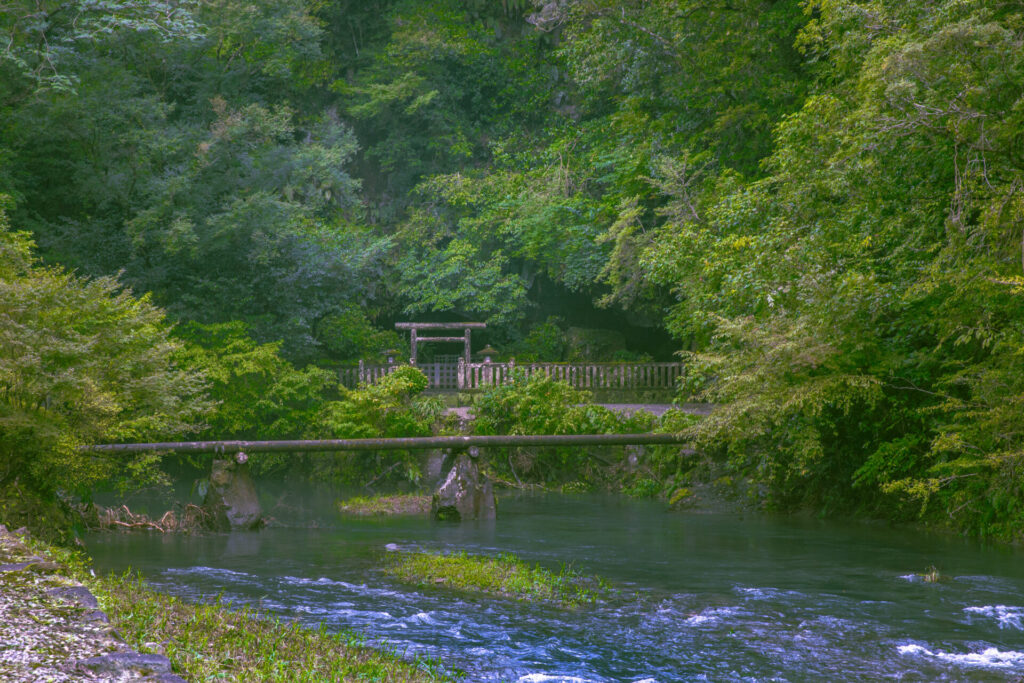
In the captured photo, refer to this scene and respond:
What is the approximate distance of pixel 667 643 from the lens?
7984mm

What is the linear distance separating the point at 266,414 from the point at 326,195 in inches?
417

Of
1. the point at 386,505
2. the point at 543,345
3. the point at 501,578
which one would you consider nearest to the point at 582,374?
the point at 543,345

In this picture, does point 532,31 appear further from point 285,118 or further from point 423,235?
point 285,118

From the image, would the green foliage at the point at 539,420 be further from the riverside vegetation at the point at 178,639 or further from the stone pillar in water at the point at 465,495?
the riverside vegetation at the point at 178,639

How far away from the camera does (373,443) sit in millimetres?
15391

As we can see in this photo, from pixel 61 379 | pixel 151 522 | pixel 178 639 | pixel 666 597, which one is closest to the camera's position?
pixel 178 639

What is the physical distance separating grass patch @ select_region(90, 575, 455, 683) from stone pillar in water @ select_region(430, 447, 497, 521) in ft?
26.2

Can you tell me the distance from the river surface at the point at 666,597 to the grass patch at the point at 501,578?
28cm

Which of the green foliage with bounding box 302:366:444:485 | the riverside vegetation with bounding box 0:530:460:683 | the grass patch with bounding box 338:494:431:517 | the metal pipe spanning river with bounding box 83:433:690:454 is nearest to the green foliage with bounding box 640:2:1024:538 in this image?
the metal pipe spanning river with bounding box 83:433:690:454

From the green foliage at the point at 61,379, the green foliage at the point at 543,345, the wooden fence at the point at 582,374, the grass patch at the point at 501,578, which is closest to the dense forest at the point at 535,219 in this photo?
the green foliage at the point at 61,379

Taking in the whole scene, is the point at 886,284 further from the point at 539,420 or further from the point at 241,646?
the point at 241,646

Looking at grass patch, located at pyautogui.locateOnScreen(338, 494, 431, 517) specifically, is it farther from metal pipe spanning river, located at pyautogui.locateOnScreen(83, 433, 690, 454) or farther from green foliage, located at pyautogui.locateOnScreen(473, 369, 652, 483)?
green foliage, located at pyautogui.locateOnScreen(473, 369, 652, 483)

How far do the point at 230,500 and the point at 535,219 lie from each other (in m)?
17.4

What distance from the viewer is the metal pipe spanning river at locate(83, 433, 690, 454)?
14.3 meters
